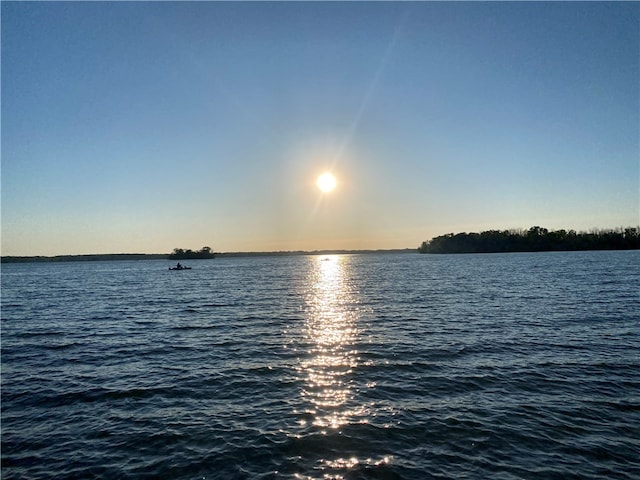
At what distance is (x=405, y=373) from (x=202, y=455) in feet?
40.6

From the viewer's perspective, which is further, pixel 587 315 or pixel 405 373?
pixel 587 315

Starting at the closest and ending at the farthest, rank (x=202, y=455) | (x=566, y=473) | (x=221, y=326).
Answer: (x=566, y=473) < (x=202, y=455) < (x=221, y=326)

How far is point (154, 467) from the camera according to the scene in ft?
40.4

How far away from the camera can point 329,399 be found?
17609 mm

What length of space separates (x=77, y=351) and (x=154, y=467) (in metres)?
20.2

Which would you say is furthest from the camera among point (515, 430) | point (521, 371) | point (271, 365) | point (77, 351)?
point (77, 351)

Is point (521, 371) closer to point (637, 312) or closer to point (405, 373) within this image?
point (405, 373)

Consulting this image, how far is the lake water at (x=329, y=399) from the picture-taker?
12.4 metres

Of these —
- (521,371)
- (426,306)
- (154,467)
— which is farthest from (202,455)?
(426,306)

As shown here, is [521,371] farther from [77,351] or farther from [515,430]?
[77,351]

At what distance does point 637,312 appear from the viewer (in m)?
37.3

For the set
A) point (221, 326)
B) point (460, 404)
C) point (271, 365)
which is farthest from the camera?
point (221, 326)

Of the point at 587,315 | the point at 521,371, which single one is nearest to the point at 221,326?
the point at 521,371

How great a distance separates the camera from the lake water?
12445 mm
